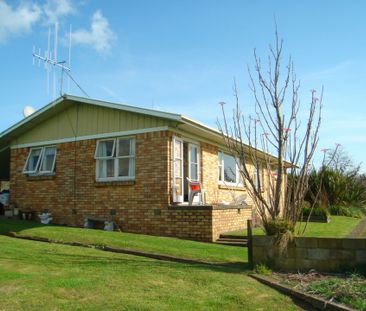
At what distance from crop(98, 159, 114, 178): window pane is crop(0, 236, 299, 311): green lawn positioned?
18.4 ft

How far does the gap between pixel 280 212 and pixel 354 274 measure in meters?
1.64

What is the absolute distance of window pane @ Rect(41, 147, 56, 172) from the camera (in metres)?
15.2

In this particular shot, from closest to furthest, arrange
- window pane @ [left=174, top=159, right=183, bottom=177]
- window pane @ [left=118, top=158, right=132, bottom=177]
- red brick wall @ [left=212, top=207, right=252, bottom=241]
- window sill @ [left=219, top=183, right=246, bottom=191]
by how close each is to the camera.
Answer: red brick wall @ [left=212, top=207, right=252, bottom=241]
window pane @ [left=174, top=159, right=183, bottom=177]
window pane @ [left=118, top=158, right=132, bottom=177]
window sill @ [left=219, top=183, right=246, bottom=191]

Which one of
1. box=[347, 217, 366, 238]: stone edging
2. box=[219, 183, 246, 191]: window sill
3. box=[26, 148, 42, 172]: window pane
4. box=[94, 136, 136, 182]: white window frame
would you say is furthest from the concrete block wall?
box=[26, 148, 42, 172]: window pane

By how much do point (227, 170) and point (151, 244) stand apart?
7820mm

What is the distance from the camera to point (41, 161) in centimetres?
1545

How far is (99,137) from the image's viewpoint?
13852 millimetres

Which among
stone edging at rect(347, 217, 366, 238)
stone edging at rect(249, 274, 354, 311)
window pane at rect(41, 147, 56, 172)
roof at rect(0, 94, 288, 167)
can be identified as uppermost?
roof at rect(0, 94, 288, 167)

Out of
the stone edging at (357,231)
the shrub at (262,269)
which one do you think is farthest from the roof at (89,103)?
the shrub at (262,269)

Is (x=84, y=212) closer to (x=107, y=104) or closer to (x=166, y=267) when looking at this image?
(x=107, y=104)

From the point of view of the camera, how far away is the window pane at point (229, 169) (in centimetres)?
1683

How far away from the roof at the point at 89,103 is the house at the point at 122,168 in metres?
0.03

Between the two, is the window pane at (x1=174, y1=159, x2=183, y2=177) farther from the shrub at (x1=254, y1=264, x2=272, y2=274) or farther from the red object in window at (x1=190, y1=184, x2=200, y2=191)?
the shrub at (x1=254, y1=264, x2=272, y2=274)

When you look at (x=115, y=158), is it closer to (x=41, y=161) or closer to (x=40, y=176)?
(x=40, y=176)
